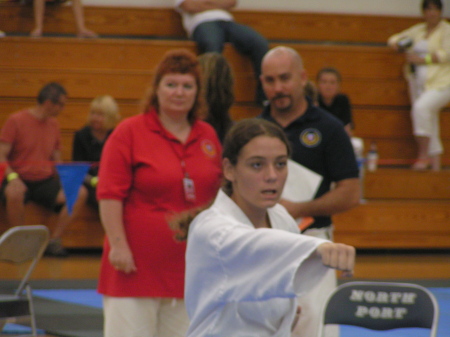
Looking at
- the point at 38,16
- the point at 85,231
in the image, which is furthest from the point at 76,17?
the point at 85,231

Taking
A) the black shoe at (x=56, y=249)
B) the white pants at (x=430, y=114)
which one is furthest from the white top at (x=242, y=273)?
the white pants at (x=430, y=114)

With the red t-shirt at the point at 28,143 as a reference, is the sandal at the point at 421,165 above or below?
below

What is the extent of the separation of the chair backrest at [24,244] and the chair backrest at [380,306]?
2.25 m

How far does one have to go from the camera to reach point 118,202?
3158mm

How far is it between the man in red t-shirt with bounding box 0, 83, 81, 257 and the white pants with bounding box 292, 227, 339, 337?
4.42m

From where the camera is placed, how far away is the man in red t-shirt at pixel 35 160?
734 cm

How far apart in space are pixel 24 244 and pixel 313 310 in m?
2.29

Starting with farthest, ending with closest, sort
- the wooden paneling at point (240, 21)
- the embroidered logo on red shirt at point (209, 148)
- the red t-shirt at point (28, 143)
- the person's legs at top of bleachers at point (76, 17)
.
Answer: the wooden paneling at point (240, 21), the person's legs at top of bleachers at point (76, 17), the red t-shirt at point (28, 143), the embroidered logo on red shirt at point (209, 148)

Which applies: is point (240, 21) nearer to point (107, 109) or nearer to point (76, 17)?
point (76, 17)

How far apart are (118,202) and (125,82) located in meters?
5.96

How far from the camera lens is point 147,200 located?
3193 mm

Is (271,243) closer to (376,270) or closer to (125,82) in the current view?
(376,270)

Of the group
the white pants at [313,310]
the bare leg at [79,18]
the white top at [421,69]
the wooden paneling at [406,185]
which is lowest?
the white pants at [313,310]

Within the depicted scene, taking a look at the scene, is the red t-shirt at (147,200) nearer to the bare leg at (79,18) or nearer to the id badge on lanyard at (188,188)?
the id badge on lanyard at (188,188)
